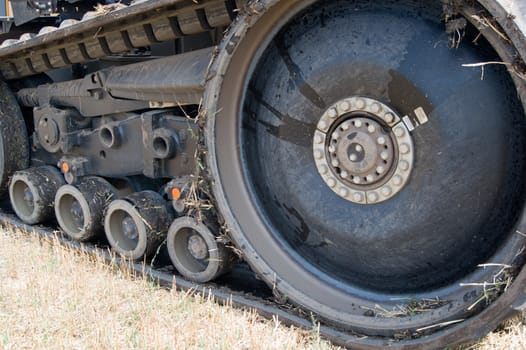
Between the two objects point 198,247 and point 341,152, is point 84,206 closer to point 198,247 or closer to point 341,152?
point 198,247

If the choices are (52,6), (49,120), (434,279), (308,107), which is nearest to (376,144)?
(308,107)

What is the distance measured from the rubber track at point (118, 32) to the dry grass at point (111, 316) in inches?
43.1

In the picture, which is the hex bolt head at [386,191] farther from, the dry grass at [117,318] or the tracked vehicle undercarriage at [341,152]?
the dry grass at [117,318]

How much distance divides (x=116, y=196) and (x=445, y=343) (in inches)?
78.9

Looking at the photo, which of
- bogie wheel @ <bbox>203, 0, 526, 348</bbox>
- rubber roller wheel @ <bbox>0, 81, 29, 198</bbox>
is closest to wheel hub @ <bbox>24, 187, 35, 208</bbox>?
rubber roller wheel @ <bbox>0, 81, 29, 198</bbox>

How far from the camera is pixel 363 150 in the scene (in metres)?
2.15

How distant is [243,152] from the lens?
2.49 metres

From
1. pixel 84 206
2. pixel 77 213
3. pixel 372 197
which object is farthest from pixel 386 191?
pixel 77 213

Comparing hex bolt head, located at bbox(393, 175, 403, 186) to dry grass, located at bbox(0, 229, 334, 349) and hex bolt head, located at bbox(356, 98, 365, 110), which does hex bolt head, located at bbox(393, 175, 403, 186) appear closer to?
hex bolt head, located at bbox(356, 98, 365, 110)

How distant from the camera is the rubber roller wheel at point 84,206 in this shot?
10.4 ft

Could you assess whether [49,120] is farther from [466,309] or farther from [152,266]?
[466,309]

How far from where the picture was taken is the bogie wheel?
1.98 meters

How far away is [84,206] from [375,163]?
1.72m

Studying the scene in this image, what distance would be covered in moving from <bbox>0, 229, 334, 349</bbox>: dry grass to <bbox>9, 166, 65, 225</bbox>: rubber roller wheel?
1.76 feet
